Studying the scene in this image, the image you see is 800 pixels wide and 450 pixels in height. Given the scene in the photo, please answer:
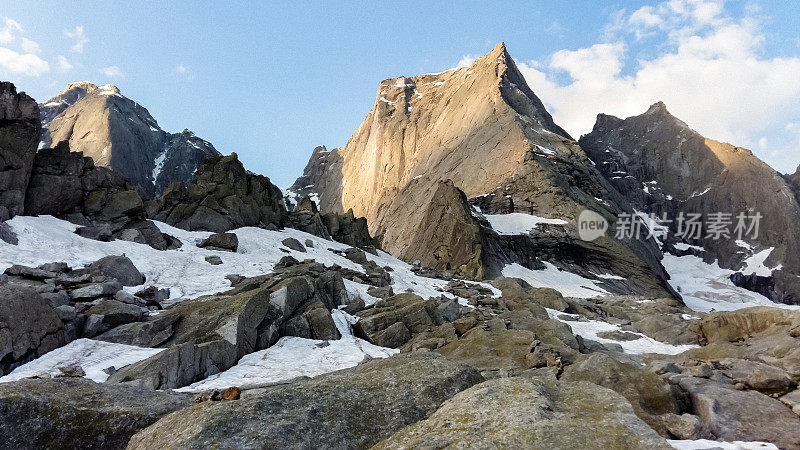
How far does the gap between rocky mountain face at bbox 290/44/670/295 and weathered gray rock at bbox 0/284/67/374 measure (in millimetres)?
49057

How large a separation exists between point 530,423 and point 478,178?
91490 mm

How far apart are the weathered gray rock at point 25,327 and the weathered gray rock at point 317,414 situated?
33.1 feet

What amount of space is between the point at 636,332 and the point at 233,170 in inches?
1620

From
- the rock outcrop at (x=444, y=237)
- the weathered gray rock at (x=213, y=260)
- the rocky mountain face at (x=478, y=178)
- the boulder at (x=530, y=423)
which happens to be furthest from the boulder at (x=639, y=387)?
the rocky mountain face at (x=478, y=178)

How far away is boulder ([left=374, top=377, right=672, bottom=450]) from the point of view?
14.1 ft

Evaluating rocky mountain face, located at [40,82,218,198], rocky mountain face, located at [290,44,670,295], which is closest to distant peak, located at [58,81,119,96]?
rocky mountain face, located at [40,82,218,198]

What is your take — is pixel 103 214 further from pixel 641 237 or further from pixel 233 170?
pixel 641 237

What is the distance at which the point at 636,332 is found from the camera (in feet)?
90.9

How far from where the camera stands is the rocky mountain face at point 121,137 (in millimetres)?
136125

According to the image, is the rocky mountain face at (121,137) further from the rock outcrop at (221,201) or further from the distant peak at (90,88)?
the rock outcrop at (221,201)

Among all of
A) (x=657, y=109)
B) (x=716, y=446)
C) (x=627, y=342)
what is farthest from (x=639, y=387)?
(x=657, y=109)

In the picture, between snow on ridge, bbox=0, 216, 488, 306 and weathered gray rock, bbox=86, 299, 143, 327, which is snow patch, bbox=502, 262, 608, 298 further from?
weathered gray rock, bbox=86, 299, 143, 327

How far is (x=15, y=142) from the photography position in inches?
982

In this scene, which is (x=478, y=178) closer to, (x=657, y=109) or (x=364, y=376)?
(x=364, y=376)
